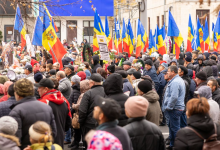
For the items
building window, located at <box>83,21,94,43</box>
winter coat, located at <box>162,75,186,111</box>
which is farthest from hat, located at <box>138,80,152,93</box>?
building window, located at <box>83,21,94,43</box>

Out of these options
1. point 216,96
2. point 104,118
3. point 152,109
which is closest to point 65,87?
point 152,109

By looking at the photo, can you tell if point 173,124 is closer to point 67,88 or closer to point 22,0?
point 67,88

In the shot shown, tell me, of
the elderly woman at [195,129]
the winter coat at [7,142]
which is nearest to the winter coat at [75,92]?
the elderly woman at [195,129]

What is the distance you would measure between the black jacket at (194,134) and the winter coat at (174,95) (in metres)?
3.51

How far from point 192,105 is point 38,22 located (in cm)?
1072

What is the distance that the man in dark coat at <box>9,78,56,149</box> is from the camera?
4.98 metres

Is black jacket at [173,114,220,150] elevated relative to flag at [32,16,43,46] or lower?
lower

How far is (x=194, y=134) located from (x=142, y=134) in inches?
25.3

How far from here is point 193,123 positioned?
15.3 feet

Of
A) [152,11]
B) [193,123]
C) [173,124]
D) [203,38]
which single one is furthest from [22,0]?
[152,11]

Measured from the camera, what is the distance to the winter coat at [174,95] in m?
8.25

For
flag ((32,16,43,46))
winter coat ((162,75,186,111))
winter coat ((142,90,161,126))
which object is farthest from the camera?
flag ((32,16,43,46))

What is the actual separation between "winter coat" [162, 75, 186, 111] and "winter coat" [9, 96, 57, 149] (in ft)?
12.0

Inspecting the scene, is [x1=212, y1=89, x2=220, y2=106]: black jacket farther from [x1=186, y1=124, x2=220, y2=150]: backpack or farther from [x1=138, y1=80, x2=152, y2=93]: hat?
[x1=186, y1=124, x2=220, y2=150]: backpack
